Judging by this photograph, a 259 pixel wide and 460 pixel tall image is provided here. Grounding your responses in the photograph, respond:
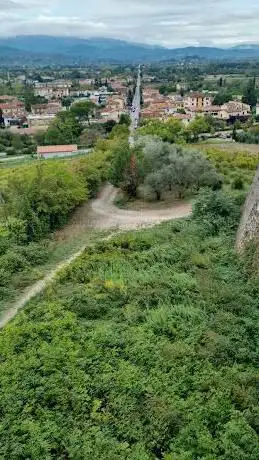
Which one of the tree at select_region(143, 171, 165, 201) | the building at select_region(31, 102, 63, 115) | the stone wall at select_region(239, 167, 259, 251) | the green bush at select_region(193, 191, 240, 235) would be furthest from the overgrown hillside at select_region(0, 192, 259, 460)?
the building at select_region(31, 102, 63, 115)

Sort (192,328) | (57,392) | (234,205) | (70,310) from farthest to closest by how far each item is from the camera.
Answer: (234,205), (70,310), (192,328), (57,392)

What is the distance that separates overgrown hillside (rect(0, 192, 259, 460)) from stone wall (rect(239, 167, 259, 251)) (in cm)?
108

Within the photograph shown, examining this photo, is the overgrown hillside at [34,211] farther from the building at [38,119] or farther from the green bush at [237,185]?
the building at [38,119]

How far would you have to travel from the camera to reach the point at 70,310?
50.6ft

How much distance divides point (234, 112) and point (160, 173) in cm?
4930

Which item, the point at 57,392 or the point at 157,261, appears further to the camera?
the point at 157,261

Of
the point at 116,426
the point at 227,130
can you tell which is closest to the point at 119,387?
the point at 116,426

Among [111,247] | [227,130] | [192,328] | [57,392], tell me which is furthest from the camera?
[227,130]

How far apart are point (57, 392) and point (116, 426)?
1670 mm

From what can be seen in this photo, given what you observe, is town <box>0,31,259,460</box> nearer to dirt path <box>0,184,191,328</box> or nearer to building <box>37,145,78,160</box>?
dirt path <box>0,184,191,328</box>

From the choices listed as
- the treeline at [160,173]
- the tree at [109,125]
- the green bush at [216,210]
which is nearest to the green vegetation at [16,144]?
the tree at [109,125]

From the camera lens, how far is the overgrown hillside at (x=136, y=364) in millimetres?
10500

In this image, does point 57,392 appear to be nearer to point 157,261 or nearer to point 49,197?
point 157,261

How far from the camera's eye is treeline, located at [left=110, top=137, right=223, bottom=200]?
28.1 meters
